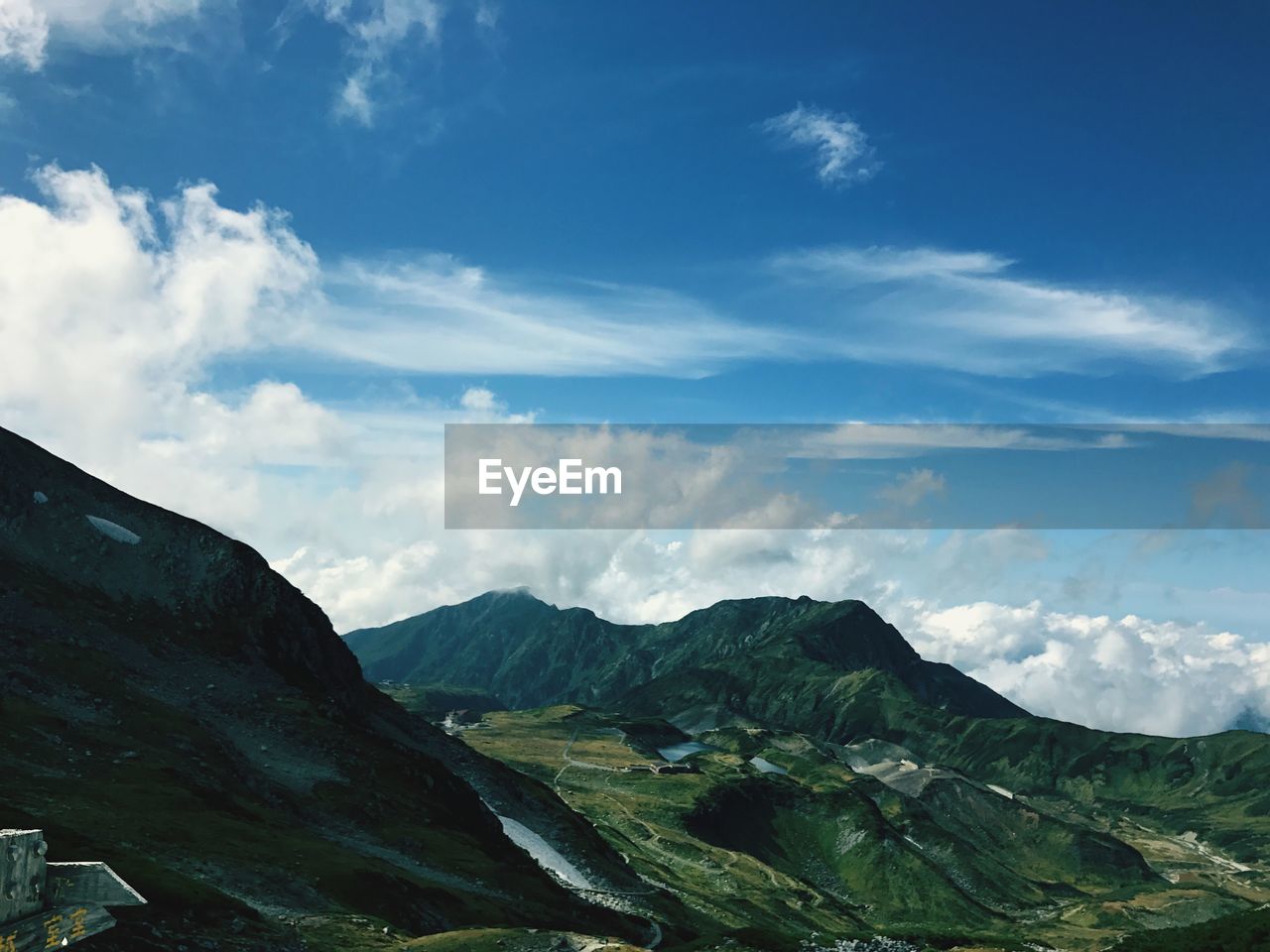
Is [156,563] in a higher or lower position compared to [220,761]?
higher

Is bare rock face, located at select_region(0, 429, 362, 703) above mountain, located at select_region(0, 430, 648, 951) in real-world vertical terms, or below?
above

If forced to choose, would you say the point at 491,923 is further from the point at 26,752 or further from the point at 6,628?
the point at 6,628

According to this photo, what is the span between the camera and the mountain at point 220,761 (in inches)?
2653

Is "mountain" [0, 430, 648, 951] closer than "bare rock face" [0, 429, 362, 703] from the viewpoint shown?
Yes

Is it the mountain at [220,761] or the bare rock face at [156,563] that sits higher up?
the bare rock face at [156,563]

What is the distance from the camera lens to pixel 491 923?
87750mm

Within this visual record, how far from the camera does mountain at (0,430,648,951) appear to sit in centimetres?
6738

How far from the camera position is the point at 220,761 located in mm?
103688

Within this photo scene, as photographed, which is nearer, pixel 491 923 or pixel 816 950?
pixel 816 950

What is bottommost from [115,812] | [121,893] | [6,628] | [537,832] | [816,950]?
[537,832]

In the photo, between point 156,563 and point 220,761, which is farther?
point 156,563

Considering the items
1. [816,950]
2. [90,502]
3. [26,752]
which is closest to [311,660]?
[90,502]

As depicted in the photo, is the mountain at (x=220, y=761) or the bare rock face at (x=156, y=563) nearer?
the mountain at (x=220, y=761)

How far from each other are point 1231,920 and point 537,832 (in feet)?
382
